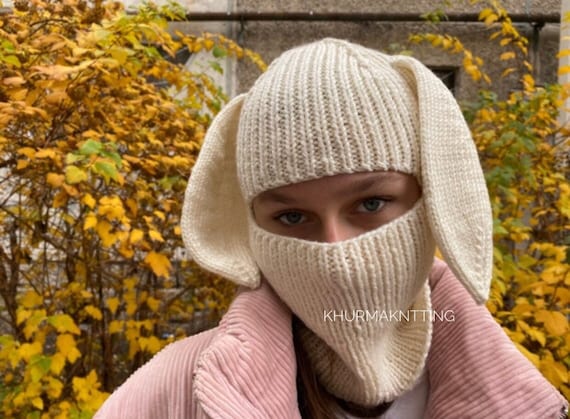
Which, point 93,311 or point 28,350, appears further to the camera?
point 93,311

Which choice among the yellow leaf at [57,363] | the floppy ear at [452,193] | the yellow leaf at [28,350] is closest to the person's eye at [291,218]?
the floppy ear at [452,193]

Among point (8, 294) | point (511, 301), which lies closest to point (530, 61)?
point (511, 301)

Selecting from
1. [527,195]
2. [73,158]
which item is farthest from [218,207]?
[527,195]

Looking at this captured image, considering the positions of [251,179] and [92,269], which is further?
[92,269]

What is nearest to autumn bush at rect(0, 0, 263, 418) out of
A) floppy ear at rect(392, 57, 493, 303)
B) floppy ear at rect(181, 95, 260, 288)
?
floppy ear at rect(181, 95, 260, 288)

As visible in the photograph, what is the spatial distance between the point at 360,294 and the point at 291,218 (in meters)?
0.18

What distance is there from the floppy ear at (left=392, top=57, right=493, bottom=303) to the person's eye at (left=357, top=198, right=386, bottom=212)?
0.08 m

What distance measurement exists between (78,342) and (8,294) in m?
0.34

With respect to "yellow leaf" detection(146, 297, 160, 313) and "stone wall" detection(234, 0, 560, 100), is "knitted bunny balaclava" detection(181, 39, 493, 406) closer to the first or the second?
"yellow leaf" detection(146, 297, 160, 313)

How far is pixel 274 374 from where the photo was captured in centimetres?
86

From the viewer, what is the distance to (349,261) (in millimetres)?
845

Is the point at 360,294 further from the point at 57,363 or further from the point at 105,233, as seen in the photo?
the point at 57,363

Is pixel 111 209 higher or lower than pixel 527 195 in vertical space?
higher

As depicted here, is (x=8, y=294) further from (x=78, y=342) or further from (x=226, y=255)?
(x=226, y=255)
